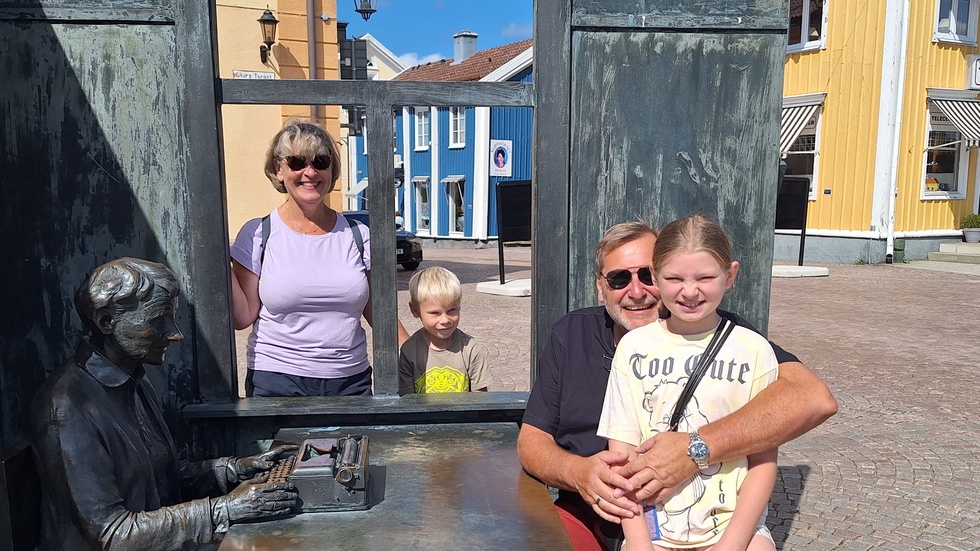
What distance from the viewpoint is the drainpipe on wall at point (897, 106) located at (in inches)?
609

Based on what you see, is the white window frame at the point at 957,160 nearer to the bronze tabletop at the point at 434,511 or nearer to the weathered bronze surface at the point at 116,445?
the bronze tabletop at the point at 434,511

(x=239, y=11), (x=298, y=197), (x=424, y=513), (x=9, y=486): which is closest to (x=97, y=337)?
(x=9, y=486)

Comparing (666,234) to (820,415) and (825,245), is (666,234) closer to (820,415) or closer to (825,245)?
(820,415)

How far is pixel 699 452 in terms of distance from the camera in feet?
6.91

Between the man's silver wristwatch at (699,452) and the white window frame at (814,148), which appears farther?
the white window frame at (814,148)

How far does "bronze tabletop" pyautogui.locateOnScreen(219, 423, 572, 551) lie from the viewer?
75.2 inches

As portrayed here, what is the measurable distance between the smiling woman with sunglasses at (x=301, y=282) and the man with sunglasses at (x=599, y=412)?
0.85 meters

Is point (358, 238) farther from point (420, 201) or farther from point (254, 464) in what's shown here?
point (420, 201)

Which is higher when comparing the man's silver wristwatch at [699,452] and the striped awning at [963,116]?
the striped awning at [963,116]

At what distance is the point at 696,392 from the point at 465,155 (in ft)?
75.4

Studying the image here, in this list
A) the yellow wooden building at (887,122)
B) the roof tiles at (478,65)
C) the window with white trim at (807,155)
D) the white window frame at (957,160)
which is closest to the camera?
the yellow wooden building at (887,122)

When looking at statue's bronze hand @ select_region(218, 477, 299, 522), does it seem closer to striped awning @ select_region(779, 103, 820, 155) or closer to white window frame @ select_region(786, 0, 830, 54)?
striped awning @ select_region(779, 103, 820, 155)

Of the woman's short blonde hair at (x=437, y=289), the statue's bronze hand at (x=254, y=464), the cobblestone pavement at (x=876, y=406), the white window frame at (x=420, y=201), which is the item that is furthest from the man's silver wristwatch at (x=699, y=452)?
the white window frame at (x=420, y=201)

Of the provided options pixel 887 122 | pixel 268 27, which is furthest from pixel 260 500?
pixel 887 122
